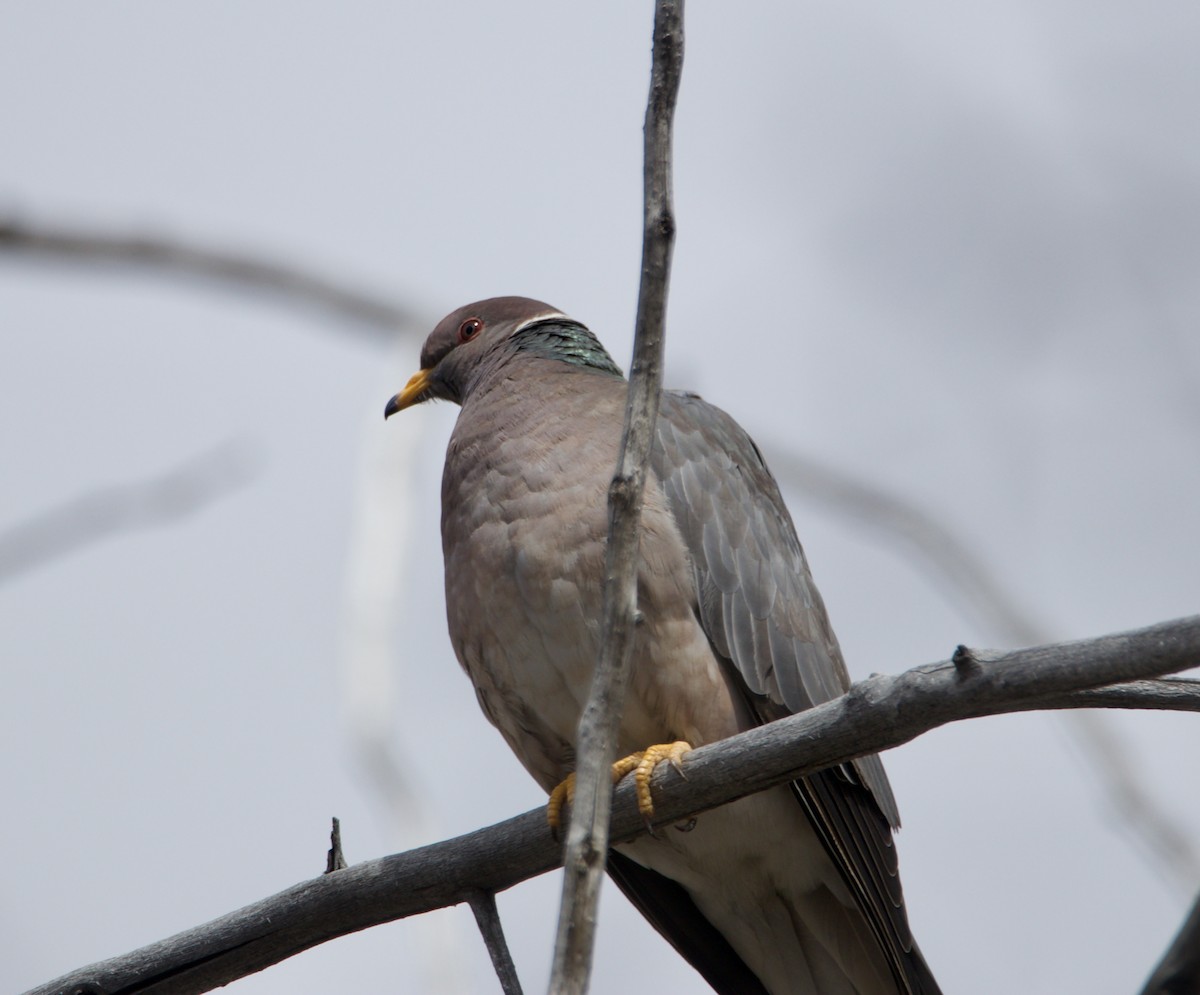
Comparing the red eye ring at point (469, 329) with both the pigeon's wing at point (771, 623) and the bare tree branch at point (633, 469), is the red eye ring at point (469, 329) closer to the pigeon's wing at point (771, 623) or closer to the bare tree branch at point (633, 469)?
the pigeon's wing at point (771, 623)

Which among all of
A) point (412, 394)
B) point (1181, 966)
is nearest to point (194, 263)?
point (412, 394)

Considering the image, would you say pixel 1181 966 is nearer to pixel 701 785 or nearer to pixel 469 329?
pixel 701 785

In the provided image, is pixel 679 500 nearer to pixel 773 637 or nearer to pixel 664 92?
pixel 773 637

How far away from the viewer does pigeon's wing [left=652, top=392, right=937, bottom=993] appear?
168 inches

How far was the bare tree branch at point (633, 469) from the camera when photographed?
2441mm

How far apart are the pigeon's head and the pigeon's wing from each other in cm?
103

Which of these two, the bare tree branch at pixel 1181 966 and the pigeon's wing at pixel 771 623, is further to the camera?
the pigeon's wing at pixel 771 623

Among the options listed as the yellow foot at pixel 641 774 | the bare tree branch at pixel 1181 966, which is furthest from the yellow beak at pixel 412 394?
the bare tree branch at pixel 1181 966

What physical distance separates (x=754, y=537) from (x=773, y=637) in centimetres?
41

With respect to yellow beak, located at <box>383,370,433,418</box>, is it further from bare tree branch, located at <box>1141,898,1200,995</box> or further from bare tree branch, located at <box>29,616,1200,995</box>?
bare tree branch, located at <box>1141,898,1200,995</box>

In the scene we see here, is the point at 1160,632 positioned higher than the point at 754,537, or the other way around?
the point at 754,537

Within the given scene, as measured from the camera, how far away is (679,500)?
453 centimetres

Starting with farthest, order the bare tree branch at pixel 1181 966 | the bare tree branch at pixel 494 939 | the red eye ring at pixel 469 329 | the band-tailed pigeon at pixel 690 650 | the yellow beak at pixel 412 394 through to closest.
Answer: the yellow beak at pixel 412 394
the red eye ring at pixel 469 329
the band-tailed pigeon at pixel 690 650
the bare tree branch at pixel 494 939
the bare tree branch at pixel 1181 966

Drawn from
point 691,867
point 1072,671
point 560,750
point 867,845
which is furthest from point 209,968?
point 1072,671
